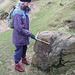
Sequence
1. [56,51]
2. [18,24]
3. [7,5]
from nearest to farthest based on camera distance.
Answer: [18,24] → [56,51] → [7,5]

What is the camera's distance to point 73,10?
825 centimetres

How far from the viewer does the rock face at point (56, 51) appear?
358 centimetres

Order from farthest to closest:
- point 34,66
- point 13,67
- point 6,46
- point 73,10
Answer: point 73,10, point 6,46, point 13,67, point 34,66

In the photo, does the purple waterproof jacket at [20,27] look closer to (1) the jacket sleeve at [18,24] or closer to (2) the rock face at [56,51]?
(1) the jacket sleeve at [18,24]

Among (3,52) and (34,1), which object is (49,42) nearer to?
(3,52)

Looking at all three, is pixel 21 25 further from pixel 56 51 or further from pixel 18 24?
pixel 56 51

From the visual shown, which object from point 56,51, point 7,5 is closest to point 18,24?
point 56,51

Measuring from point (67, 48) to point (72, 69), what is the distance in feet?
2.62

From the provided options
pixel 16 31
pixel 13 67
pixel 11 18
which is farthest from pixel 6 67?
pixel 11 18

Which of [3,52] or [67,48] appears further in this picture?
[3,52]

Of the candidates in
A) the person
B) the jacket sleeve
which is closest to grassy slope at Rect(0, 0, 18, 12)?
the person

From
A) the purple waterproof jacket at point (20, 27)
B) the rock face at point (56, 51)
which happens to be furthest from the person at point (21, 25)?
the rock face at point (56, 51)

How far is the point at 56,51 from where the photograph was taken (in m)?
3.66

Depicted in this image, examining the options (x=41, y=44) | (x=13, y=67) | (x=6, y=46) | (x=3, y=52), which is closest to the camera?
(x=41, y=44)
